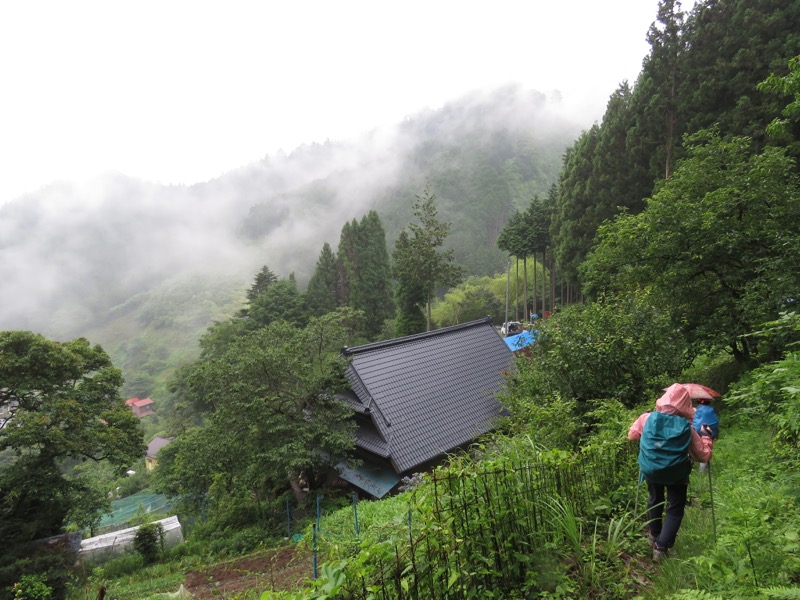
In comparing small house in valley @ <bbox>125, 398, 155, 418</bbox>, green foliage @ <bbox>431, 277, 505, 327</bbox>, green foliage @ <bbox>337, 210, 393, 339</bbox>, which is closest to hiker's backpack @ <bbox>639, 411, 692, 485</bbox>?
green foliage @ <bbox>337, 210, 393, 339</bbox>

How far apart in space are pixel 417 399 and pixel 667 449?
1088cm

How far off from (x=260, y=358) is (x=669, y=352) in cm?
973

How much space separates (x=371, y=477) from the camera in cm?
1181

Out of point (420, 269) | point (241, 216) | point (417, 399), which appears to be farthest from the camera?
point (241, 216)

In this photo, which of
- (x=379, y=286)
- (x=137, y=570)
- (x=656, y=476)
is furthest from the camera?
(x=379, y=286)

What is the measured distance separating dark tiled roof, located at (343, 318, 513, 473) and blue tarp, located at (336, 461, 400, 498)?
68 cm

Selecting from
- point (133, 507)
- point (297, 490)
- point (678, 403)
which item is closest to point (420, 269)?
point (297, 490)

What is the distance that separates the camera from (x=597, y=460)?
→ 11.8 ft

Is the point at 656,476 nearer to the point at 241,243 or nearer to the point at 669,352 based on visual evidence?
the point at 669,352

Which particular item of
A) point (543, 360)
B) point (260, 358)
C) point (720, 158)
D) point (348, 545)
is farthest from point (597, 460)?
point (260, 358)

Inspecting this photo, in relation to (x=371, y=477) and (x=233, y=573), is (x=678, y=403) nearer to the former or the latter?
(x=233, y=573)

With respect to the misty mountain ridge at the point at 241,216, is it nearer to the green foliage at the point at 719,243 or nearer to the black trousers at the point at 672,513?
the green foliage at the point at 719,243

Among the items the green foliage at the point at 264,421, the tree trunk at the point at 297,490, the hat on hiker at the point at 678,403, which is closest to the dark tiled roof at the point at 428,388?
the green foliage at the point at 264,421

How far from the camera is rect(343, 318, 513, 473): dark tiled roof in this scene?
12078 mm
